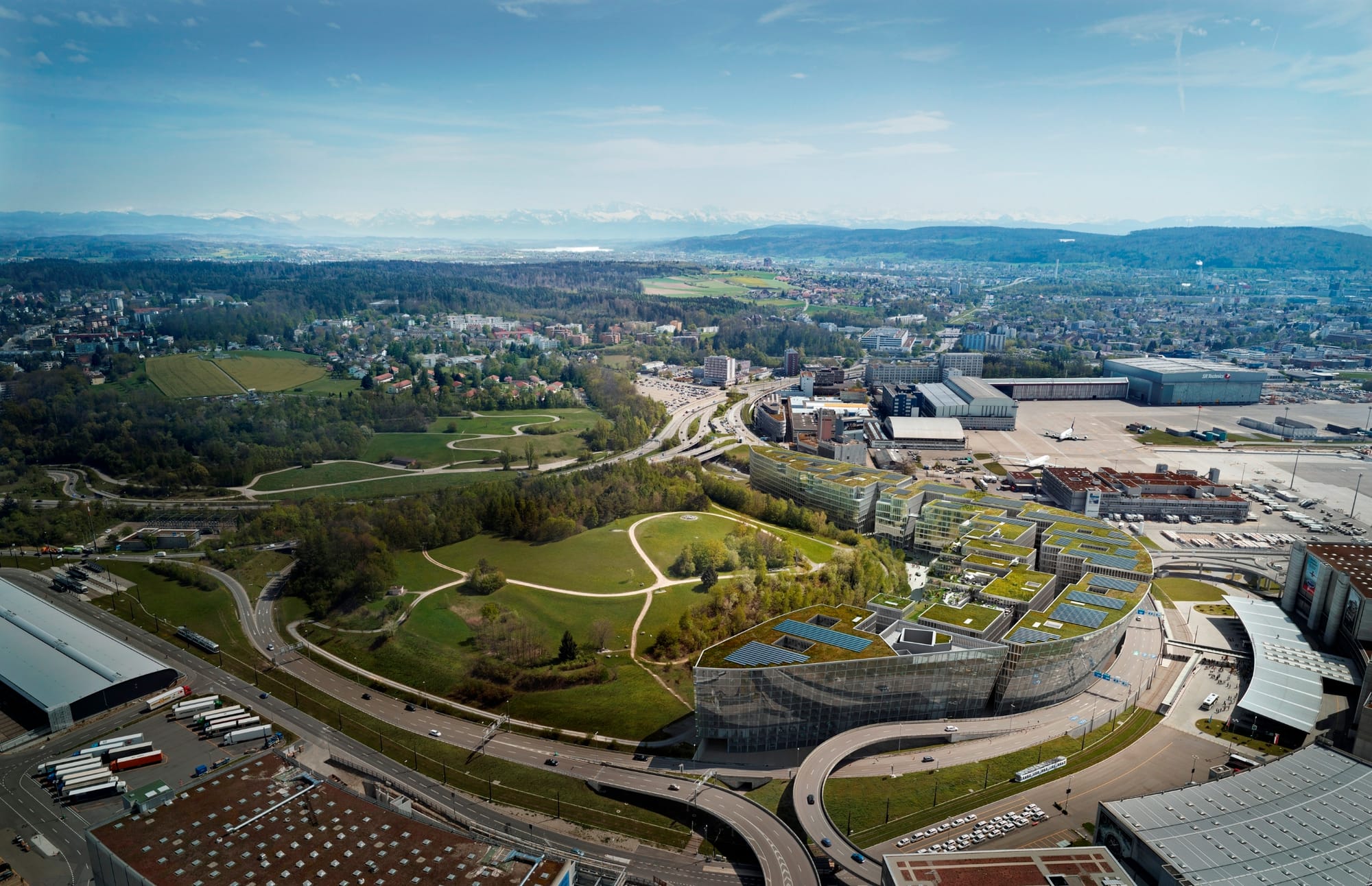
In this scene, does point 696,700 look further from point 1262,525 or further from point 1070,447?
point 1070,447

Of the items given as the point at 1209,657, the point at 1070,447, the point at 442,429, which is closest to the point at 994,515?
the point at 1209,657

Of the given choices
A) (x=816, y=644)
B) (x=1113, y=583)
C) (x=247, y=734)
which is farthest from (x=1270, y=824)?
(x=247, y=734)

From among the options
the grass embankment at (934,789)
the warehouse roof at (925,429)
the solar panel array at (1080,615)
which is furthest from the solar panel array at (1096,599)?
the warehouse roof at (925,429)

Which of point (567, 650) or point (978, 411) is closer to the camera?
point (567, 650)

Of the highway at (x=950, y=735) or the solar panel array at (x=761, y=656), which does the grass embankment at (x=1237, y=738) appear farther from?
the solar panel array at (x=761, y=656)

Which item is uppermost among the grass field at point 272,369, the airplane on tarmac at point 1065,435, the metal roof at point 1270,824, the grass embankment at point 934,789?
the grass field at point 272,369

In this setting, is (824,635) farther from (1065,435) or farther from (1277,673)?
(1065,435)
